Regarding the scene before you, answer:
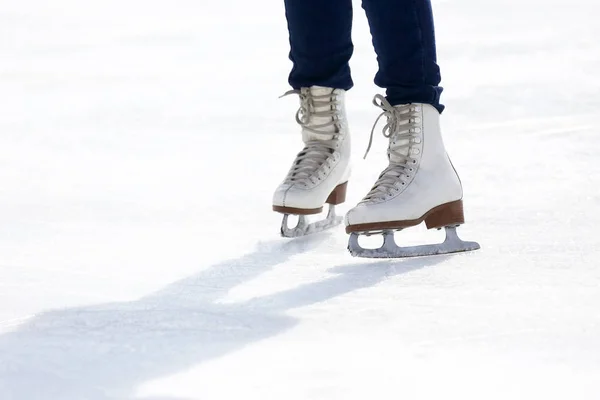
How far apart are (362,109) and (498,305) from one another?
2.02 meters

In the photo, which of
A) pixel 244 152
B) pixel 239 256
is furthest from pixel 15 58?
pixel 239 256

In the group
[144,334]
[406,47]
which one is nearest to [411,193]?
[406,47]

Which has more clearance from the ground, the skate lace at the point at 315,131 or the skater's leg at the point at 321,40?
the skater's leg at the point at 321,40

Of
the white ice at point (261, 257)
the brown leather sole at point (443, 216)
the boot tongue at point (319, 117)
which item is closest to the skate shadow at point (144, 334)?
the white ice at point (261, 257)

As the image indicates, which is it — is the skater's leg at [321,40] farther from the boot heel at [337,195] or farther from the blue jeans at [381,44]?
the boot heel at [337,195]

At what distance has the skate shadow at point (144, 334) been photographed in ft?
3.53

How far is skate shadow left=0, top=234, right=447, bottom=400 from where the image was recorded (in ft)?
3.53

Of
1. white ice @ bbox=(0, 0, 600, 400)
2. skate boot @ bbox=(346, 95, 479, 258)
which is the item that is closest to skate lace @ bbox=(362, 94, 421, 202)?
skate boot @ bbox=(346, 95, 479, 258)

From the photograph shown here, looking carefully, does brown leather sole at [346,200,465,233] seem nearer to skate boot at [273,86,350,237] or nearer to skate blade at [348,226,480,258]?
skate blade at [348,226,480,258]

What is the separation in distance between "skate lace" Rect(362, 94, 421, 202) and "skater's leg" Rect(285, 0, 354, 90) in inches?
6.0

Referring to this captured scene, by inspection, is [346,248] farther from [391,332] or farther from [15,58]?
[15,58]

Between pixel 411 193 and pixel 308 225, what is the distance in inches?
10.5

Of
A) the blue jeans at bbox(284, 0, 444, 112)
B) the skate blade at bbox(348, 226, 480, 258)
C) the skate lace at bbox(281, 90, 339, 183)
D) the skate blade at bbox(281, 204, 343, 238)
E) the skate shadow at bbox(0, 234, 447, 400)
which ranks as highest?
the blue jeans at bbox(284, 0, 444, 112)

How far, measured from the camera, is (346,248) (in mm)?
1737
